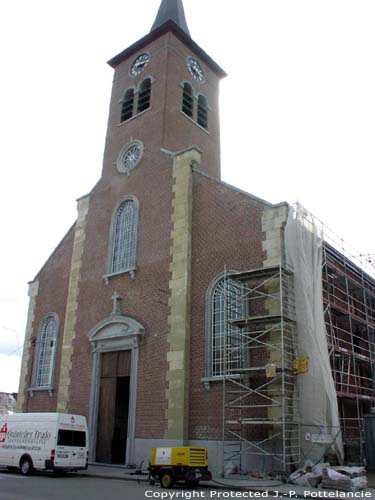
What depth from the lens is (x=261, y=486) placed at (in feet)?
40.1

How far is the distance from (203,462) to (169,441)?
3.46 metres

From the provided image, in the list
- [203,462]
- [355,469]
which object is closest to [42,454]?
[203,462]

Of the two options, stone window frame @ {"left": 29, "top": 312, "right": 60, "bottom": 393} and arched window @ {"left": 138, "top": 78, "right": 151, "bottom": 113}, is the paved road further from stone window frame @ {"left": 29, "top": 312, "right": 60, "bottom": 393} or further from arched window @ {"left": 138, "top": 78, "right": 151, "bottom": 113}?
arched window @ {"left": 138, "top": 78, "right": 151, "bottom": 113}

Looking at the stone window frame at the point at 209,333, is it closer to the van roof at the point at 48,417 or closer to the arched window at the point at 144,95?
the van roof at the point at 48,417

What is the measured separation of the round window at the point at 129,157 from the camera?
22516mm

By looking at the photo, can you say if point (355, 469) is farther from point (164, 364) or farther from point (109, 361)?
point (109, 361)

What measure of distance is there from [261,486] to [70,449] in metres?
6.36

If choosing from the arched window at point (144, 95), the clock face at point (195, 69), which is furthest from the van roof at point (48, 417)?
the clock face at point (195, 69)

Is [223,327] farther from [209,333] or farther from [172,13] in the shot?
[172,13]

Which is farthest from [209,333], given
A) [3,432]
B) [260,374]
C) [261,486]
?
[3,432]

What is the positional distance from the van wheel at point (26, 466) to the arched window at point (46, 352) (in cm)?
596

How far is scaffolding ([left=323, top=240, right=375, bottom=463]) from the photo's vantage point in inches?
690

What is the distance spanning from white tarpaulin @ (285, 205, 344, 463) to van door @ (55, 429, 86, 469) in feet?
22.6

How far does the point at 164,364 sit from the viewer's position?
17.3m
